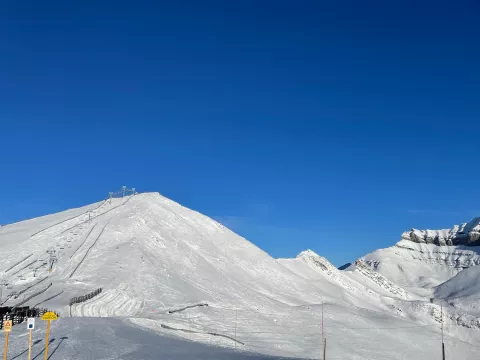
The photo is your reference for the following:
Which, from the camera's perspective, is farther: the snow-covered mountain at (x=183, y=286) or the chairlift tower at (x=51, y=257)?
the chairlift tower at (x=51, y=257)

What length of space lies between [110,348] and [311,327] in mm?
48767

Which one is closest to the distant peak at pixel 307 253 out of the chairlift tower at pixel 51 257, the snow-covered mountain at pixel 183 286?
the snow-covered mountain at pixel 183 286

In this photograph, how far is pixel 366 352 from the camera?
2515 inches

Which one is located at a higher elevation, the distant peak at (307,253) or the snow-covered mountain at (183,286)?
the distant peak at (307,253)

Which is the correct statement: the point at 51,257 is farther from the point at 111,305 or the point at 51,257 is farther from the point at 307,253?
the point at 307,253

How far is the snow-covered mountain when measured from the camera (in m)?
60.1

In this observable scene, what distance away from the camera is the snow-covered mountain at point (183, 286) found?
60.1 metres

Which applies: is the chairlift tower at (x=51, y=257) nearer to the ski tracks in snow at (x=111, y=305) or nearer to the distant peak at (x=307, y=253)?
the ski tracks in snow at (x=111, y=305)

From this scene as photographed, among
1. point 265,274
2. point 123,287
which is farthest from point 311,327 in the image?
point 265,274

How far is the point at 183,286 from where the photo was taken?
3258 inches

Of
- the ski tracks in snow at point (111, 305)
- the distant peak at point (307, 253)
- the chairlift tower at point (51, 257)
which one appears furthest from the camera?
the distant peak at point (307, 253)

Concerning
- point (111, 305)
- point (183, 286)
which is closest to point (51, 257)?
point (183, 286)

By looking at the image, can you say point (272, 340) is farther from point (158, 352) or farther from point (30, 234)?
point (30, 234)

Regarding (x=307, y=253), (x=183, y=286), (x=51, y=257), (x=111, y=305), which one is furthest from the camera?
(x=307, y=253)
